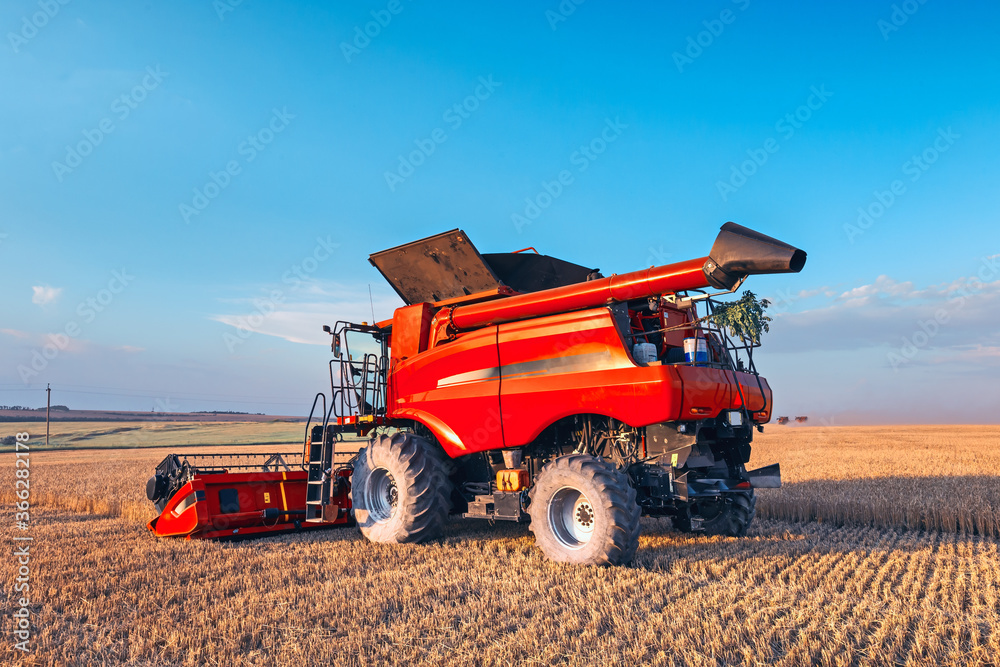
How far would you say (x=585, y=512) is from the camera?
6.90 metres

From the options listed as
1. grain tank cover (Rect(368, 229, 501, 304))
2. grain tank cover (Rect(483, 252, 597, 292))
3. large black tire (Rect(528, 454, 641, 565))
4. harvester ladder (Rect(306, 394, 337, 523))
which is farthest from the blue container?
harvester ladder (Rect(306, 394, 337, 523))

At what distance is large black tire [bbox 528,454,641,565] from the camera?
6.28 m

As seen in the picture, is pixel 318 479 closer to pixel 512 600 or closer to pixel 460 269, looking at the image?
pixel 460 269

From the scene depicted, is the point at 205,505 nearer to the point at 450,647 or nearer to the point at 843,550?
the point at 450,647

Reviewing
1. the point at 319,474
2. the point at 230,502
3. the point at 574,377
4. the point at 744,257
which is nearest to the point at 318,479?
the point at 319,474

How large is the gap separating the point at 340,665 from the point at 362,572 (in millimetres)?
2672

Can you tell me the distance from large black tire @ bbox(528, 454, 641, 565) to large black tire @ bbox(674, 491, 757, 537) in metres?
2.10

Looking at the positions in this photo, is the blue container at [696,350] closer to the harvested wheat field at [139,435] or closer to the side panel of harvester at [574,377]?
the side panel of harvester at [574,377]

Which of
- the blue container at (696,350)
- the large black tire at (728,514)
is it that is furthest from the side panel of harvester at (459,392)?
the large black tire at (728,514)

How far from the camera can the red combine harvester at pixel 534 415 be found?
6.62m

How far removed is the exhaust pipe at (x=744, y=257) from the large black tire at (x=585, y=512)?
2.18m

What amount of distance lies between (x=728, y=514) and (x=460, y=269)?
15.6 feet

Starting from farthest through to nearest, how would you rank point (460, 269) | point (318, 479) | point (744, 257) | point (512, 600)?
point (318, 479) < point (460, 269) < point (744, 257) < point (512, 600)

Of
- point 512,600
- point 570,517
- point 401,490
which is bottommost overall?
point 512,600
